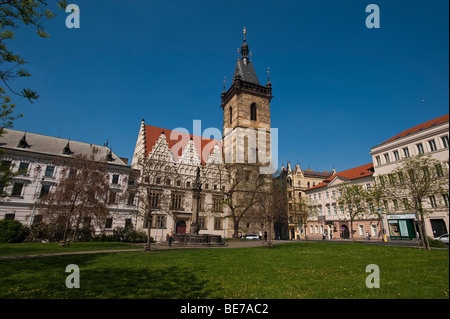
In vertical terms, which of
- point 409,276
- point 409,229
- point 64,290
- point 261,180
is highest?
point 261,180

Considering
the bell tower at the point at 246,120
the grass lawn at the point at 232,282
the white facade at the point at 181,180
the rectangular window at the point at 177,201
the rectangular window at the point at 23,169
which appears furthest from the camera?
the bell tower at the point at 246,120

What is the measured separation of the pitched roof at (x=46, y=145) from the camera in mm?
34188

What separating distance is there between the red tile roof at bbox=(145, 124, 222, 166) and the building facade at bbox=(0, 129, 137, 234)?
8969 millimetres

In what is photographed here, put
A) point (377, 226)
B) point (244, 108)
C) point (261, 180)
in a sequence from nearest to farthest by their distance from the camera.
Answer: point (377, 226) → point (261, 180) → point (244, 108)

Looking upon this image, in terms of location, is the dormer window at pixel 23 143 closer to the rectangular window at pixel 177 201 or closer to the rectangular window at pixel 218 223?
the rectangular window at pixel 177 201

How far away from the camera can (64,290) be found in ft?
23.9

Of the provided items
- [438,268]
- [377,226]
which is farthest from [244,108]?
[438,268]

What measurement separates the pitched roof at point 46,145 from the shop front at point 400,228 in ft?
129

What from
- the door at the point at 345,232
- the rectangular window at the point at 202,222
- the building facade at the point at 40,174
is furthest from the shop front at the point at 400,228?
the building facade at the point at 40,174

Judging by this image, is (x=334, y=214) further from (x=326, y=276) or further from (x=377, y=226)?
(x=326, y=276)

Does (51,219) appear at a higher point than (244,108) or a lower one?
lower

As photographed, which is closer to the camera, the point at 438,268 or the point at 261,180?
the point at 438,268
